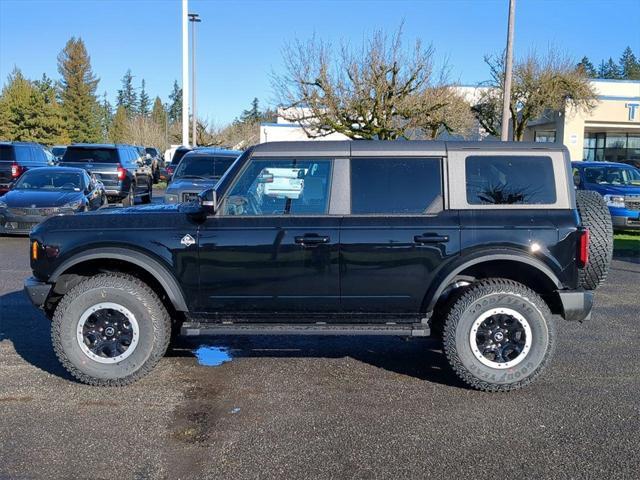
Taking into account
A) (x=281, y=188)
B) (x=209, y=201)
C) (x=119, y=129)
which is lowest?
(x=209, y=201)

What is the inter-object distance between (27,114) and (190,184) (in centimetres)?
5170

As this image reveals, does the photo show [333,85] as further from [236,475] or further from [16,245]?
[236,475]

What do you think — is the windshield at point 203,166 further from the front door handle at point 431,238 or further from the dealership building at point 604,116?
the dealership building at point 604,116

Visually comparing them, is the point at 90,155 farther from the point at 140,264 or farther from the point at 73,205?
the point at 140,264

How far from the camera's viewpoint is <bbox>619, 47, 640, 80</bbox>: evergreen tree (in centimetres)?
9047

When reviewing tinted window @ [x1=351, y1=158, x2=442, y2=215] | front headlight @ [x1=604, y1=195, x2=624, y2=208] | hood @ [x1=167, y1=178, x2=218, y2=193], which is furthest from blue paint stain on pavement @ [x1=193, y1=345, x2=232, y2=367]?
front headlight @ [x1=604, y1=195, x2=624, y2=208]

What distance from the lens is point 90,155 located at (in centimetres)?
1875

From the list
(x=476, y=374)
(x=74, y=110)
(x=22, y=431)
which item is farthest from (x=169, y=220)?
(x=74, y=110)

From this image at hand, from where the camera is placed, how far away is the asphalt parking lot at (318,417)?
12.4 feet

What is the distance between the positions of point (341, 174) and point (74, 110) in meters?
76.0

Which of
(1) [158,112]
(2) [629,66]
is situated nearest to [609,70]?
(2) [629,66]

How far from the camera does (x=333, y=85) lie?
2136 centimetres

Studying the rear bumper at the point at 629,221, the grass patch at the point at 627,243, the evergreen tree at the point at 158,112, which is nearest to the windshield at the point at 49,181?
the grass patch at the point at 627,243

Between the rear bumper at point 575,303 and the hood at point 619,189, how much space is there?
10.4m
